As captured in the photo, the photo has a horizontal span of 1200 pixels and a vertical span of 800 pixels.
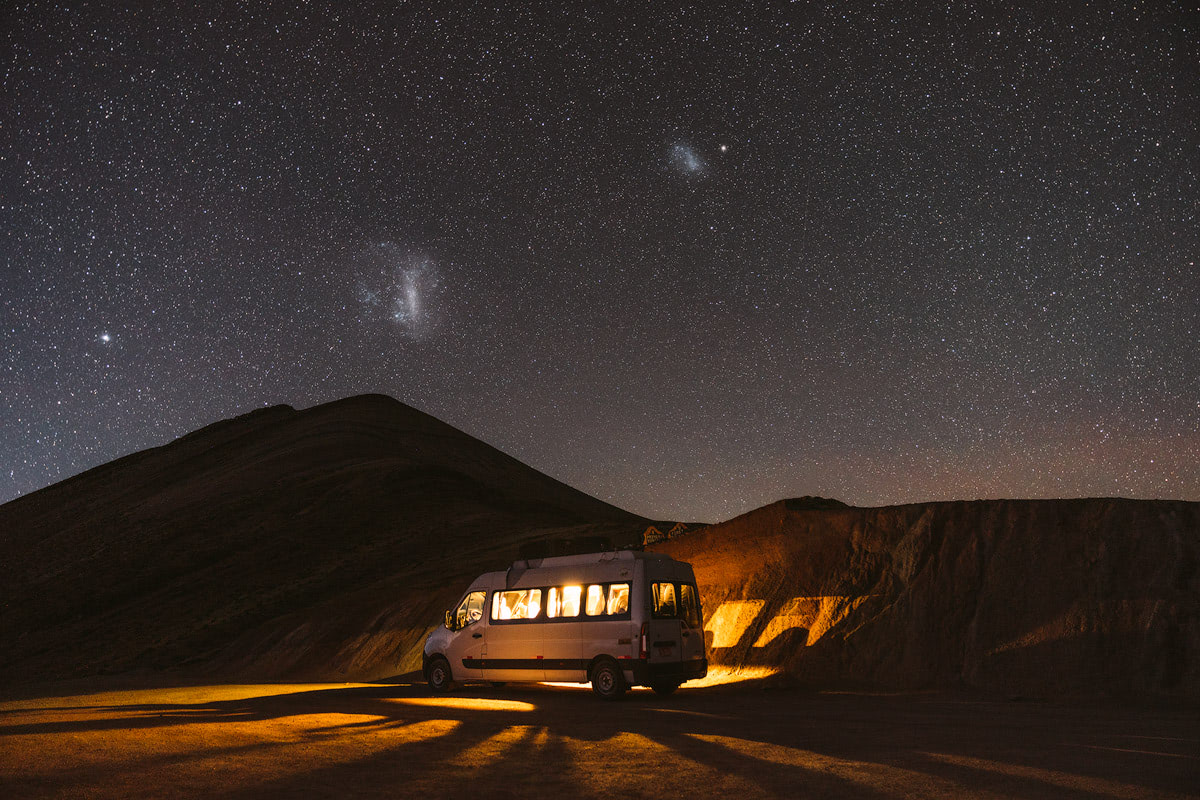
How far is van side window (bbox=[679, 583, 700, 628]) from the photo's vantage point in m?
17.5

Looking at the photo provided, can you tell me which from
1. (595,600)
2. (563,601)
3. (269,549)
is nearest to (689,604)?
(595,600)

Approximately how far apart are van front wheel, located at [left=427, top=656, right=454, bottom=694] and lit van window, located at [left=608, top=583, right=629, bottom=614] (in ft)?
15.0

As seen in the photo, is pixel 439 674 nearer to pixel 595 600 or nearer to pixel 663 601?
pixel 595 600

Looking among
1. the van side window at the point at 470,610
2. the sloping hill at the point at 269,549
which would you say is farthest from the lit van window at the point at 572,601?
the sloping hill at the point at 269,549

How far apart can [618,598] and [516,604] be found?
107 inches

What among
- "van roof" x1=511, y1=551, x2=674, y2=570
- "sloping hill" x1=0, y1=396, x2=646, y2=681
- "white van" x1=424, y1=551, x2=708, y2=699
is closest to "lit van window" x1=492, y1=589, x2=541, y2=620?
"white van" x1=424, y1=551, x2=708, y2=699

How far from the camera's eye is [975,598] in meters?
20.7

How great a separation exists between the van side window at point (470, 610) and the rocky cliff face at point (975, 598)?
518 cm

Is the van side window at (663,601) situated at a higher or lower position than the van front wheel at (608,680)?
higher

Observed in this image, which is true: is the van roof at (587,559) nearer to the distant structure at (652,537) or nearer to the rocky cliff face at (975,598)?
the rocky cliff face at (975,598)

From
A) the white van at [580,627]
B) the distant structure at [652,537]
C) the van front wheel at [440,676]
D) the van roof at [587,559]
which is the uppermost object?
the distant structure at [652,537]

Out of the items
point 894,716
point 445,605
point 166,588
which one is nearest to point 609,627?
point 894,716

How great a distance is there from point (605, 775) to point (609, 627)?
8518mm

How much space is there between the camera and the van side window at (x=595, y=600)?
55.6ft
